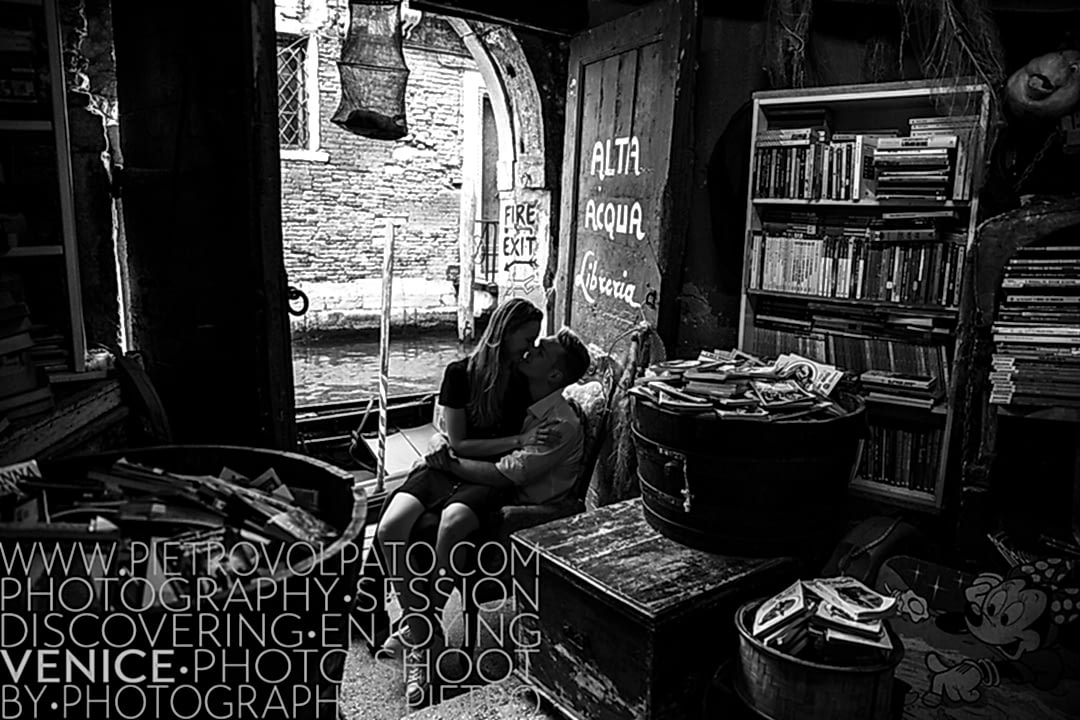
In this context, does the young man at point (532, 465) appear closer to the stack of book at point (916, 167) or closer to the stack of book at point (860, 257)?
the stack of book at point (860, 257)

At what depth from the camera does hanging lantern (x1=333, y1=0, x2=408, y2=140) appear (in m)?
3.04

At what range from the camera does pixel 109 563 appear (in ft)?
4.19

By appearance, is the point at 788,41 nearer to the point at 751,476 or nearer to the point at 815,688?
the point at 751,476

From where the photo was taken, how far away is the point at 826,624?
187 cm

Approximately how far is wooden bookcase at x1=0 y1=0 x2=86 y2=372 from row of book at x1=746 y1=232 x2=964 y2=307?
2642mm

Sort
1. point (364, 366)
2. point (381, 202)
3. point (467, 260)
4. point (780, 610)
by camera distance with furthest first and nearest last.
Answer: point (381, 202) → point (467, 260) → point (364, 366) → point (780, 610)

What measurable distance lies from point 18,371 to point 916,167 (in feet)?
10.3

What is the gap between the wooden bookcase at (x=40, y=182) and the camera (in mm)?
2213

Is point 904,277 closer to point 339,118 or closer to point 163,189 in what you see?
point 339,118

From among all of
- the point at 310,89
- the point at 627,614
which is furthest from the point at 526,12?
the point at 310,89

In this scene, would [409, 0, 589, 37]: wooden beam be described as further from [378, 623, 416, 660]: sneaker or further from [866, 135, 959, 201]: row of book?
[378, 623, 416, 660]: sneaker

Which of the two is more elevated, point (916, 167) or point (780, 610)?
point (916, 167)

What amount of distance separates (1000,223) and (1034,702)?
1.57m

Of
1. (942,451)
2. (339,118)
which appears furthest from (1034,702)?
(339,118)
